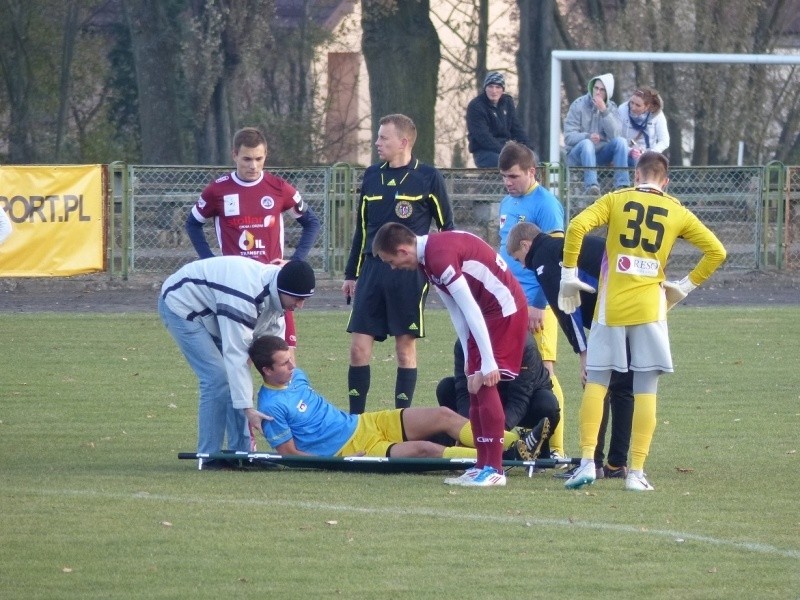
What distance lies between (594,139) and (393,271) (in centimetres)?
1258

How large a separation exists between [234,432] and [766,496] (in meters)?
3.14

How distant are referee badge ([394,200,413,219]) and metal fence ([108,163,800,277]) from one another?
33.2ft

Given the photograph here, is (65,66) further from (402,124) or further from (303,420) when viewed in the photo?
(303,420)

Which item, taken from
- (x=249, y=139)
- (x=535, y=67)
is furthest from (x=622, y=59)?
(x=249, y=139)

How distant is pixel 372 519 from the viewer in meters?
7.03

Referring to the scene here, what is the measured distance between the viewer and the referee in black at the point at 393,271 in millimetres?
9906

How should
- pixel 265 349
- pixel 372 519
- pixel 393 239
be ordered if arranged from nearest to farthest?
pixel 372 519 < pixel 393 239 < pixel 265 349

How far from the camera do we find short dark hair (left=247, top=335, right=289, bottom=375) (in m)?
8.24

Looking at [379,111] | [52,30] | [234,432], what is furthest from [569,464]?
[52,30]

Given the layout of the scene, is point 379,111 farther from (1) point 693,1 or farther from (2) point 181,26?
(1) point 693,1

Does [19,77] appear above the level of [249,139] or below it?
above

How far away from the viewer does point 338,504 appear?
744 centimetres

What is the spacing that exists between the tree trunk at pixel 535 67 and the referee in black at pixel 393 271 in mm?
24986

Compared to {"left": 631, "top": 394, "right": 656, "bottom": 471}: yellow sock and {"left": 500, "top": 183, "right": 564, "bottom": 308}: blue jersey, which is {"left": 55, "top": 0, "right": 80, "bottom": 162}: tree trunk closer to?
{"left": 500, "top": 183, "right": 564, "bottom": 308}: blue jersey
